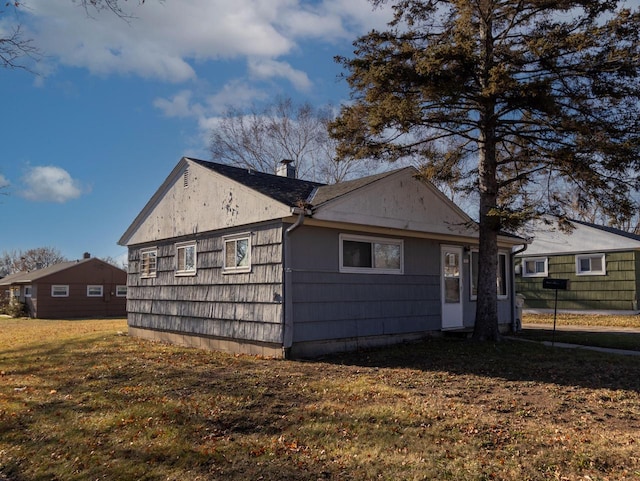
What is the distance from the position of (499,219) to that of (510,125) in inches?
84.4

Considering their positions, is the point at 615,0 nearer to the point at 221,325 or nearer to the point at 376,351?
the point at 376,351

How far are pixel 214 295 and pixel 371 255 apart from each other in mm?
3528

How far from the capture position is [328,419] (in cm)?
557

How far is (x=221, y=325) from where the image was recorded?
11.0 meters

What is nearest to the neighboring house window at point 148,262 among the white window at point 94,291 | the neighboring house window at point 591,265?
the neighboring house window at point 591,265

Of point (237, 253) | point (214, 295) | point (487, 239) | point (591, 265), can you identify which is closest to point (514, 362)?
point (487, 239)

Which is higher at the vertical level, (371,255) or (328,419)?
(371,255)

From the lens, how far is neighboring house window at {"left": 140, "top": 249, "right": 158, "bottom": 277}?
13.9 m

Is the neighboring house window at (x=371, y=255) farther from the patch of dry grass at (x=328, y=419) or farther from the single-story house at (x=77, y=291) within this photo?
the single-story house at (x=77, y=291)

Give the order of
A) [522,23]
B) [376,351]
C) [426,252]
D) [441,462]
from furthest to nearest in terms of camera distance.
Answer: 1. [426,252]
2. [522,23]
3. [376,351]
4. [441,462]

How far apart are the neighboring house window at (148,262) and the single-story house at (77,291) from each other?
Answer: 55.5 ft

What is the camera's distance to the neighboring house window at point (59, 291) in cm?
2899

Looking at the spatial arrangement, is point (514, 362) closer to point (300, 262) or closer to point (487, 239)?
point (487, 239)

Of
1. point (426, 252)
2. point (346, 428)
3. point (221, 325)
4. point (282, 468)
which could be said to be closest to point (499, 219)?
point (426, 252)
